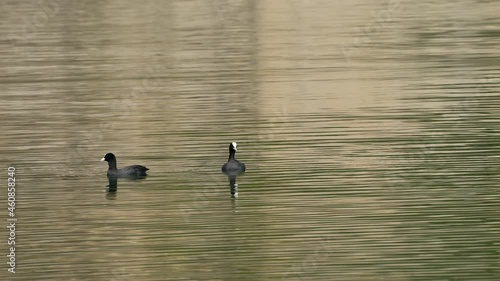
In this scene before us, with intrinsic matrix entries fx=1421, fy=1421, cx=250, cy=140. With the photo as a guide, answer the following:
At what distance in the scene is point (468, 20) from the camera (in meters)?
60.9

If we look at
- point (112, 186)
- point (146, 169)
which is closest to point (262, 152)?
point (146, 169)

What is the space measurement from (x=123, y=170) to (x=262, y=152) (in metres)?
3.64

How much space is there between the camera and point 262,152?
30531mm

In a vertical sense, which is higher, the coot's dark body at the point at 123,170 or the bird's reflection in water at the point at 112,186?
the coot's dark body at the point at 123,170

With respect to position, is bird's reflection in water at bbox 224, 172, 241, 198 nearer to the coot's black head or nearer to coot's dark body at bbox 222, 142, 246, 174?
coot's dark body at bbox 222, 142, 246, 174

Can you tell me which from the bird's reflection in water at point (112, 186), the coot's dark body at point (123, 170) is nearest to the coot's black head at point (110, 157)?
the coot's dark body at point (123, 170)

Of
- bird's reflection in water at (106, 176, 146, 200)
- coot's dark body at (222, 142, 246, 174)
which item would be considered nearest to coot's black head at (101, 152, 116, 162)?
bird's reflection in water at (106, 176, 146, 200)

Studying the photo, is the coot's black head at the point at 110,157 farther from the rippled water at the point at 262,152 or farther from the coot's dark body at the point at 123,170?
the rippled water at the point at 262,152

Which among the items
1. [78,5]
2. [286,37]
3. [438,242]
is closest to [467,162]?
[438,242]

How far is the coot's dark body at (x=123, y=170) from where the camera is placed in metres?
28.1

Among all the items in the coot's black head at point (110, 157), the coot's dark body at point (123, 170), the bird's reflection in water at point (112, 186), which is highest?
the coot's black head at point (110, 157)

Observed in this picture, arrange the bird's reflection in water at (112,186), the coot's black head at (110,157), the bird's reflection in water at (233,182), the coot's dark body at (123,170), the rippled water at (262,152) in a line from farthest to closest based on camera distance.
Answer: the coot's black head at (110,157) → the coot's dark body at (123,170) → the bird's reflection in water at (112,186) → the bird's reflection in water at (233,182) → the rippled water at (262,152)

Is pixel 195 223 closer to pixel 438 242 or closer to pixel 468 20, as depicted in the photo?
pixel 438 242

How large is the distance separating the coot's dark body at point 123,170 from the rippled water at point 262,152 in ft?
0.59
